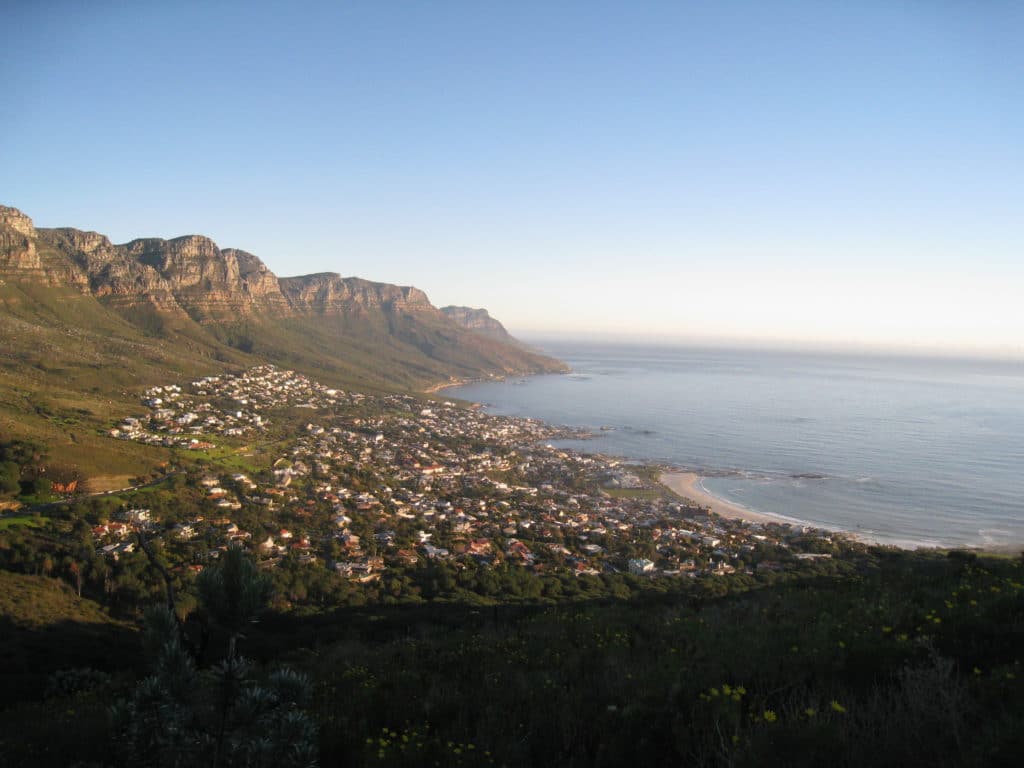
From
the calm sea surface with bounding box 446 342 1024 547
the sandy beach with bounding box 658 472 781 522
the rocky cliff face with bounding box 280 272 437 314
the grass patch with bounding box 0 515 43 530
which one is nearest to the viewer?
the grass patch with bounding box 0 515 43 530

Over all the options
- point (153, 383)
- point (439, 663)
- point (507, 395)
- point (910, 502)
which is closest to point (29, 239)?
point (153, 383)

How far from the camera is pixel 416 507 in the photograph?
36.2 metres

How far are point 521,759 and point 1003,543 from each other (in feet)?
122

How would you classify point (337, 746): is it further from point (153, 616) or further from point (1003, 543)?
point (1003, 543)

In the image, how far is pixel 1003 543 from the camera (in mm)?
30047

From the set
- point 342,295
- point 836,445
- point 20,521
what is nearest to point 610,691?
point 20,521

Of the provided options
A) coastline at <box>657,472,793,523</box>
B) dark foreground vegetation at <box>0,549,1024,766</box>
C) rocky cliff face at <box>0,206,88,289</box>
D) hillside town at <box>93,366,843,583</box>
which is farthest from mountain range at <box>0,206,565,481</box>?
coastline at <box>657,472,793,523</box>

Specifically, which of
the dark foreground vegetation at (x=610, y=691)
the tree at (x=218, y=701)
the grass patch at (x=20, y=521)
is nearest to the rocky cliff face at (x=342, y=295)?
the grass patch at (x=20, y=521)

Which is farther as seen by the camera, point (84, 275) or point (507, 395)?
point (507, 395)

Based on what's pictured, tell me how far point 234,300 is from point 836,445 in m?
108

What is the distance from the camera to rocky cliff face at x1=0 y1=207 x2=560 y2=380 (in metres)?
83.6

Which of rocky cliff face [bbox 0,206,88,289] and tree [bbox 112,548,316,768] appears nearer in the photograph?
tree [bbox 112,548,316,768]

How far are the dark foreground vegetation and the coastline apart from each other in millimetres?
26136

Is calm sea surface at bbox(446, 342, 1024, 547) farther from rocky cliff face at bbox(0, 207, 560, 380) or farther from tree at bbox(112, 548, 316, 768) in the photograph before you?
tree at bbox(112, 548, 316, 768)
